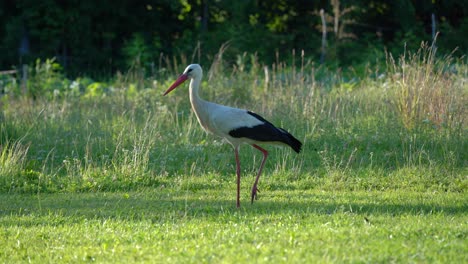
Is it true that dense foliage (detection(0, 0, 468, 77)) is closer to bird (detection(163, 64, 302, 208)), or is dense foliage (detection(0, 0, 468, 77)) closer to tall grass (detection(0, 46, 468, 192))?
tall grass (detection(0, 46, 468, 192))

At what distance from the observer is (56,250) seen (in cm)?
630

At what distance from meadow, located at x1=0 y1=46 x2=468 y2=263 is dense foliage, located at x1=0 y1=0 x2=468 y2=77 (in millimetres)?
9325

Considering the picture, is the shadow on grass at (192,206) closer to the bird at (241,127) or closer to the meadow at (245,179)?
the meadow at (245,179)

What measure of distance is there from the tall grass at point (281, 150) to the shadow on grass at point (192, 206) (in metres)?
0.60

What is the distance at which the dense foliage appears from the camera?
24.0 m

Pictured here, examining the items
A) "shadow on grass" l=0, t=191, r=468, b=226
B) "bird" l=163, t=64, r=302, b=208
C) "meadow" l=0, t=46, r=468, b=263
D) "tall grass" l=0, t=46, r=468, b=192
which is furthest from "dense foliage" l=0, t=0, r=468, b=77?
"shadow on grass" l=0, t=191, r=468, b=226

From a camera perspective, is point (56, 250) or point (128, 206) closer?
point (56, 250)

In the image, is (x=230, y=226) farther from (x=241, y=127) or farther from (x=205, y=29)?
(x=205, y=29)

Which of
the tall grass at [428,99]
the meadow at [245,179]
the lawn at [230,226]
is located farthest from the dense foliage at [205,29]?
the lawn at [230,226]

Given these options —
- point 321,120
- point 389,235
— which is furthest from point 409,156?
point 389,235

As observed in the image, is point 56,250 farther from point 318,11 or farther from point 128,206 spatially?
point 318,11

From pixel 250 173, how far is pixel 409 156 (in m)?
2.00

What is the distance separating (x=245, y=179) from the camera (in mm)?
9820

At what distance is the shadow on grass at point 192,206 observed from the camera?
300 inches
